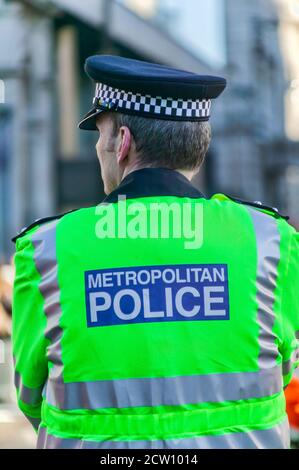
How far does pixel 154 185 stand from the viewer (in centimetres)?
226

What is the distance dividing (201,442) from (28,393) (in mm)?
441

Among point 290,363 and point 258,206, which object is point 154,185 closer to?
point 258,206

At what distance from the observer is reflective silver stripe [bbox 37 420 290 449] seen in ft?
6.84

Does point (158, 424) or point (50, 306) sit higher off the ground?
point (50, 306)

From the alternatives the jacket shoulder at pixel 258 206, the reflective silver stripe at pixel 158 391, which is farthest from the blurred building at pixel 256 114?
the reflective silver stripe at pixel 158 391

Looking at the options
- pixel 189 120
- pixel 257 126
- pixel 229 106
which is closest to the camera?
pixel 189 120

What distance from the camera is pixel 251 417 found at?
214cm

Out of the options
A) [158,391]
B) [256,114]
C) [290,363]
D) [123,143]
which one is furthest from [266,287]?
[256,114]

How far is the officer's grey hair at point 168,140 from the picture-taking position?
7.49ft

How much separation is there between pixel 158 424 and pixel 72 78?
22.9 meters

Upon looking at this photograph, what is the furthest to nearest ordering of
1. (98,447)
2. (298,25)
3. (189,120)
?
(298,25) → (189,120) → (98,447)

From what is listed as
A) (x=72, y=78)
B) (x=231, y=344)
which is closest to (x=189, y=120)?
(x=231, y=344)

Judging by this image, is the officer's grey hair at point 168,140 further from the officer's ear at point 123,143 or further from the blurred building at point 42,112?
the blurred building at point 42,112

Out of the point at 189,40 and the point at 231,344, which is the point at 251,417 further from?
the point at 189,40
